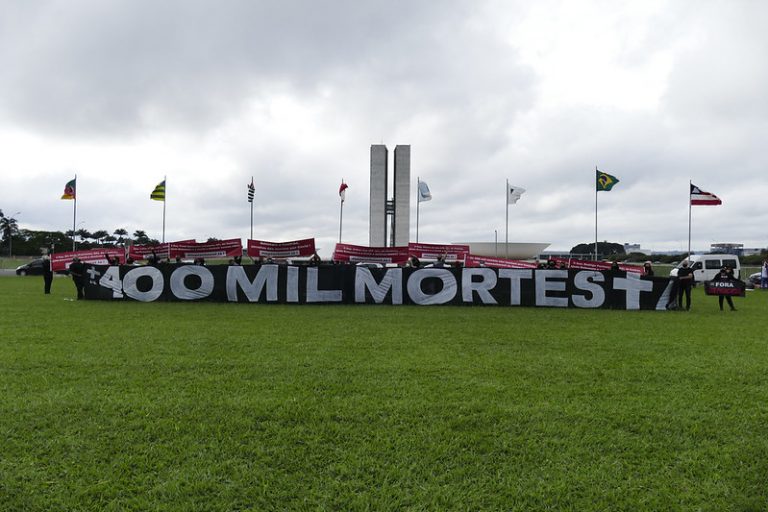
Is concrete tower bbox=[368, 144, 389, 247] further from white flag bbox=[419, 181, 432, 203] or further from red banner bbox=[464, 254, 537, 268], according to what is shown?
red banner bbox=[464, 254, 537, 268]

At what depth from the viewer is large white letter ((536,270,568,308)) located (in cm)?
1391

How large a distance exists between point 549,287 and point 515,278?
0.99m

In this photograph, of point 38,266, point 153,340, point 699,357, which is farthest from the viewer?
point 38,266

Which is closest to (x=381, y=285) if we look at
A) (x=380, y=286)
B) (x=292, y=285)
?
(x=380, y=286)

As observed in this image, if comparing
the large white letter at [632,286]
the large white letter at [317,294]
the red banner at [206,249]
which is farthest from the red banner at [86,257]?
the large white letter at [632,286]

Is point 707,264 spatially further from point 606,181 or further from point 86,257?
point 86,257

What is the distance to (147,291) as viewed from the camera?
14.7m

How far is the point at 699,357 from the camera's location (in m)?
6.73

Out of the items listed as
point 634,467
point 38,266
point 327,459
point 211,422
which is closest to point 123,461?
point 211,422

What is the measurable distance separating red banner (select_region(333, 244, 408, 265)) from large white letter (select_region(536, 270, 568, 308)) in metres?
6.47

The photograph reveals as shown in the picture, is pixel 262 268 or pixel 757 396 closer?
pixel 757 396

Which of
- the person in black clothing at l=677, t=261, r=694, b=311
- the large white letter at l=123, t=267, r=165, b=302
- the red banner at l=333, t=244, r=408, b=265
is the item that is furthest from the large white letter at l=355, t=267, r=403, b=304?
the person in black clothing at l=677, t=261, r=694, b=311

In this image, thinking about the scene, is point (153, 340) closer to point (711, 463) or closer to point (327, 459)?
point (327, 459)

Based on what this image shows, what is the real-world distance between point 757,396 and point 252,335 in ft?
22.8
